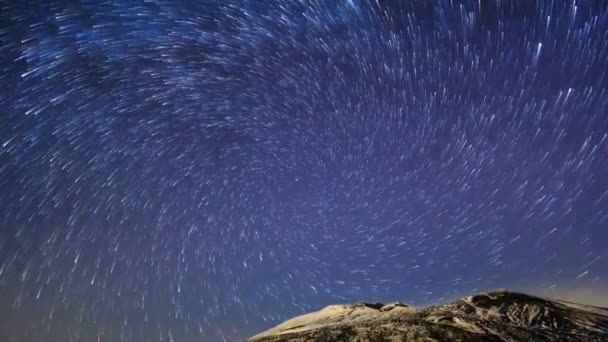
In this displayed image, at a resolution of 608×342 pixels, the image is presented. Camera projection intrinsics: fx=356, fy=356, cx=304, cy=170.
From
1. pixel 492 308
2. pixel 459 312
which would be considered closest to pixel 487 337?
pixel 459 312

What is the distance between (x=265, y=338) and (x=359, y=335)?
369 centimetres

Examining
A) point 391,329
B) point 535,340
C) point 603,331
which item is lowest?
point 603,331

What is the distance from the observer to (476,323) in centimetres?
1032

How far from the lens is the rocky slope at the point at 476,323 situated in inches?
380

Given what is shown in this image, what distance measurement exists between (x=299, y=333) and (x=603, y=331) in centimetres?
876

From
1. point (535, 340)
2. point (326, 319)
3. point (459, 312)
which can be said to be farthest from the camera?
point (326, 319)

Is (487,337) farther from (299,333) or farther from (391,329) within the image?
(299,333)

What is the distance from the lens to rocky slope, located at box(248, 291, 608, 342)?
9664mm

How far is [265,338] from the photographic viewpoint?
12273mm

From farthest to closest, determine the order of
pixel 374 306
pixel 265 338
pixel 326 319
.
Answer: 1. pixel 374 306
2. pixel 326 319
3. pixel 265 338

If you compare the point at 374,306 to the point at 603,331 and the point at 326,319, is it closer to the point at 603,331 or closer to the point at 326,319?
the point at 326,319

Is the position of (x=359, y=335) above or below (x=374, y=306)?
above

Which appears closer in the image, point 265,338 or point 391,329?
point 391,329

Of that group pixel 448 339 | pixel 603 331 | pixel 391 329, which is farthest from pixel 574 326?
pixel 391 329
